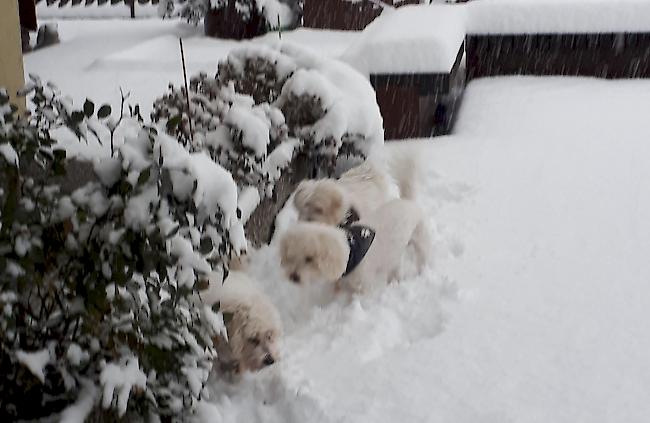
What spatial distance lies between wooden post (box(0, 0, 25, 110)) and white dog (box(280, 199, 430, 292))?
171 cm

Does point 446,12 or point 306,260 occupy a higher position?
point 446,12

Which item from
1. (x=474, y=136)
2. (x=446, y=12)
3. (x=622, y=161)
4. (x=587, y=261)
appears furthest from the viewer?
(x=446, y=12)

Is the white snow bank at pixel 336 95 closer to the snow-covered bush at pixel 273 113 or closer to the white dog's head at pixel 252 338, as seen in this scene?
the snow-covered bush at pixel 273 113

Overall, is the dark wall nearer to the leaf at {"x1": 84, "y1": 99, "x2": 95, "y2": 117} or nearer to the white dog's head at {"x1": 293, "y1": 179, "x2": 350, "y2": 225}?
the white dog's head at {"x1": 293, "y1": 179, "x2": 350, "y2": 225}

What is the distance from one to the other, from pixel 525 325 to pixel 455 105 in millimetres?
4503

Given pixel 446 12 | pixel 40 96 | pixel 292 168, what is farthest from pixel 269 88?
pixel 446 12

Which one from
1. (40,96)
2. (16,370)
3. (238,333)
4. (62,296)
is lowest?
(238,333)

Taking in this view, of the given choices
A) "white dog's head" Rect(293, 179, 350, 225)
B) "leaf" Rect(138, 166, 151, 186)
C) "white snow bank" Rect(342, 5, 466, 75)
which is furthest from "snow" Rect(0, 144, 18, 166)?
"white snow bank" Rect(342, 5, 466, 75)

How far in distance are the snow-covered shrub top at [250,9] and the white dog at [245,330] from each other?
29.6ft

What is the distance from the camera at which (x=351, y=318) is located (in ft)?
11.3

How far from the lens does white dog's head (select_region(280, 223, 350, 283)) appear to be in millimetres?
3299

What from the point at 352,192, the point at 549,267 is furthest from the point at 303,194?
the point at 549,267

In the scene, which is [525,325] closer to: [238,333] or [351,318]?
[351,318]

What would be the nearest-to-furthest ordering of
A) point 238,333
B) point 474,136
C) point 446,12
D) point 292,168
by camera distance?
1. point 238,333
2. point 292,168
3. point 474,136
4. point 446,12
